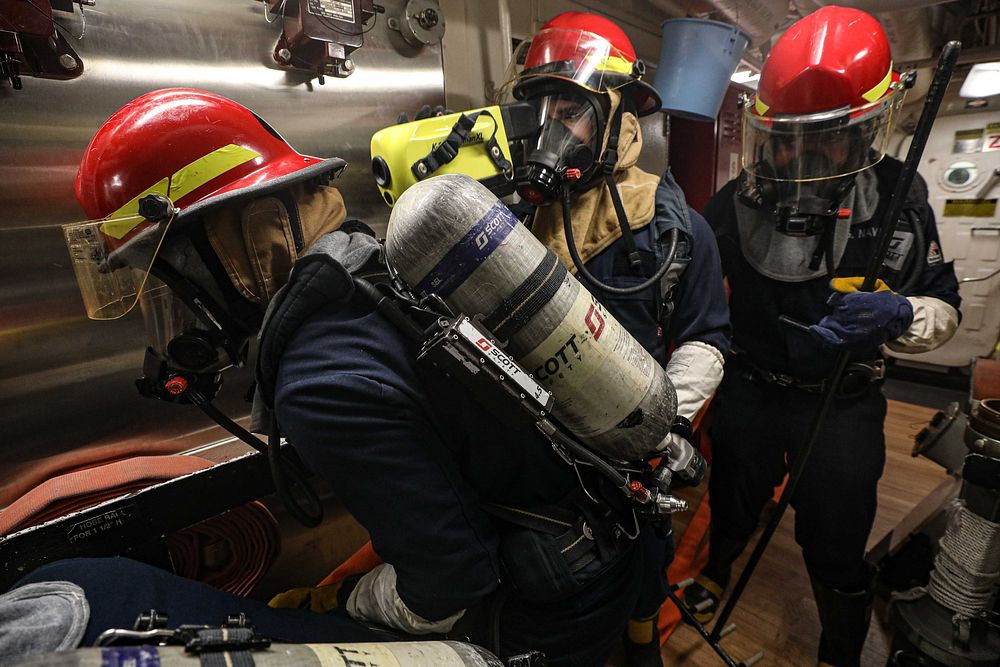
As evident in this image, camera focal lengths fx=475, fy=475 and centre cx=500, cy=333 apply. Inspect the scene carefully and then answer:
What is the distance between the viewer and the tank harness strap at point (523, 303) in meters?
0.91

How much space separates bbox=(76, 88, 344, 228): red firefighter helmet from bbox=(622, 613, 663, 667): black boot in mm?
1905

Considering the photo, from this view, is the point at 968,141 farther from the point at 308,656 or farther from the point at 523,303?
the point at 308,656

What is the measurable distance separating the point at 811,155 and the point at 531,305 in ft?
4.72

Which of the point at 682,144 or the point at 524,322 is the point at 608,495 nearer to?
the point at 524,322

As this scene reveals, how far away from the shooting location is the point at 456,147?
4.79 ft

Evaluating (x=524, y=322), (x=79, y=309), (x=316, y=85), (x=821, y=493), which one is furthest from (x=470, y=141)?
(x=821, y=493)

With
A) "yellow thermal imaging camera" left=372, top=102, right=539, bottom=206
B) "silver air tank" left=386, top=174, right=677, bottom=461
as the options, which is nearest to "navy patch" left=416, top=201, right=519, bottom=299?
"silver air tank" left=386, top=174, right=677, bottom=461

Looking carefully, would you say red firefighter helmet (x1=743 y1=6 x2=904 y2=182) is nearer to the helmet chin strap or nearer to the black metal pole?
the black metal pole

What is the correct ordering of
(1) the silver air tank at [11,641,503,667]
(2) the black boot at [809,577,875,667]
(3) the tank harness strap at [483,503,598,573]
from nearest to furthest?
(1) the silver air tank at [11,641,503,667], (3) the tank harness strap at [483,503,598,573], (2) the black boot at [809,577,875,667]

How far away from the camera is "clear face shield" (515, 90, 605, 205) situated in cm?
151

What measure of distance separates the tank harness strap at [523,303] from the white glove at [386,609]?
2.29 feet

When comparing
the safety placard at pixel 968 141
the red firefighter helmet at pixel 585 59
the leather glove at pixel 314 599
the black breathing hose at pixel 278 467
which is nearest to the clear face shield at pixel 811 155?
the red firefighter helmet at pixel 585 59

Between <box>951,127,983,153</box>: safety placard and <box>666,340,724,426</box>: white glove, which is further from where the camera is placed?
<box>951,127,983,153</box>: safety placard

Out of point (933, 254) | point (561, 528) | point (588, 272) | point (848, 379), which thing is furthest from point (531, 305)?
point (933, 254)
